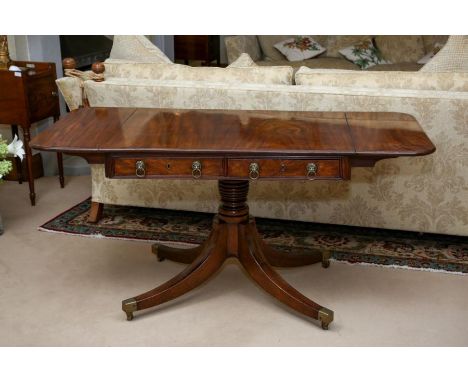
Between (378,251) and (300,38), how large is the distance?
11.0ft

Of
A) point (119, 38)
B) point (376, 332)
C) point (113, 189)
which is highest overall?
point (119, 38)

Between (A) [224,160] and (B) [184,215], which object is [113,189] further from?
(A) [224,160]

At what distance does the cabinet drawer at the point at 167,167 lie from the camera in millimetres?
2008

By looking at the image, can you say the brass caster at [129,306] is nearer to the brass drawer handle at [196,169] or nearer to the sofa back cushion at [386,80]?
the brass drawer handle at [196,169]

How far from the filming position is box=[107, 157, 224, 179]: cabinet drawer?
6.59ft

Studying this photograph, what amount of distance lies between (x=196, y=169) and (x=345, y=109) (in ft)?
3.02

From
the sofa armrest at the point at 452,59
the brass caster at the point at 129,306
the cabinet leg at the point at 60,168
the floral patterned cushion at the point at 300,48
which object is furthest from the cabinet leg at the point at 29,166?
the floral patterned cushion at the point at 300,48

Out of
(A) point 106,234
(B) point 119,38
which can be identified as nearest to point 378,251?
(A) point 106,234

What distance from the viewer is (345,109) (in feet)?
8.69

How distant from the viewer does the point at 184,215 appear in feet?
10.8

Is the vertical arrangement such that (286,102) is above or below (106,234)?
above

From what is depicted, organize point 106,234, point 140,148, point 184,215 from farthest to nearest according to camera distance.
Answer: point 184,215 → point 106,234 → point 140,148

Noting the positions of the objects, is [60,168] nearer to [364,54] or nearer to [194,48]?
[364,54]

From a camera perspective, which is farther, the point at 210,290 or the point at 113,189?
the point at 113,189
